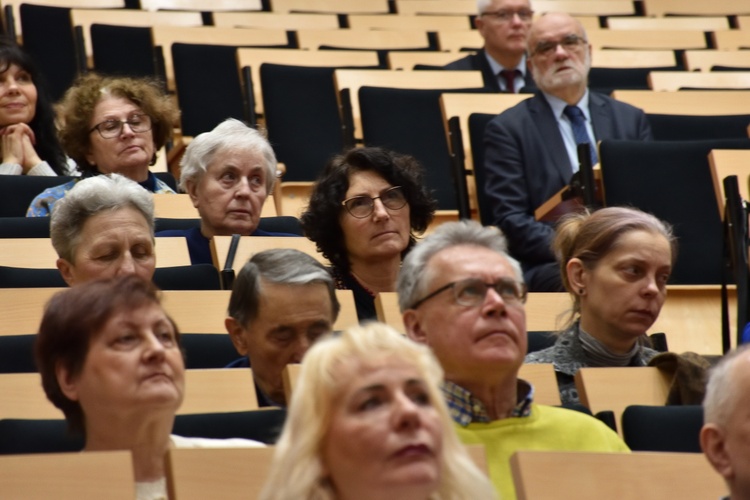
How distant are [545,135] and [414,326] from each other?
1.50 meters

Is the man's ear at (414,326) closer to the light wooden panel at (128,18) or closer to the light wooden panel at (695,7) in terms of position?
the light wooden panel at (128,18)

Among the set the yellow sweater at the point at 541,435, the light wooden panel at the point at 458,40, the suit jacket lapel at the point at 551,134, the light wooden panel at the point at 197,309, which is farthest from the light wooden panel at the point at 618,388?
the light wooden panel at the point at 458,40

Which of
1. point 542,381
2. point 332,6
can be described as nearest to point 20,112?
point 542,381

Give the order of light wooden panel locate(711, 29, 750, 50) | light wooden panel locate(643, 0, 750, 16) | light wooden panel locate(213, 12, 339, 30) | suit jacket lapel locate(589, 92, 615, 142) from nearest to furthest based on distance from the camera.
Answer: suit jacket lapel locate(589, 92, 615, 142)
light wooden panel locate(213, 12, 339, 30)
light wooden panel locate(711, 29, 750, 50)
light wooden panel locate(643, 0, 750, 16)

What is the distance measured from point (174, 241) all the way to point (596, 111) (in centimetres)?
122

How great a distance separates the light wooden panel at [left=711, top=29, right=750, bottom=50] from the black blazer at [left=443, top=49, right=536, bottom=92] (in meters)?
1.16

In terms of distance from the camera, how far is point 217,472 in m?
1.33

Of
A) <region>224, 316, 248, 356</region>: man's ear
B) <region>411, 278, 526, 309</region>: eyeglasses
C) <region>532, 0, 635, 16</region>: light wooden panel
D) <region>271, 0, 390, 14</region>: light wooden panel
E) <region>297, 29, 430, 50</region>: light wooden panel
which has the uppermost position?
<region>271, 0, 390, 14</region>: light wooden panel

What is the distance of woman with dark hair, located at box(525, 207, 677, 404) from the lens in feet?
6.79

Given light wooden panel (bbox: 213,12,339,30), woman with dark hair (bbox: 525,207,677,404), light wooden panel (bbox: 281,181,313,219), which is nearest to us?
woman with dark hair (bbox: 525,207,677,404)

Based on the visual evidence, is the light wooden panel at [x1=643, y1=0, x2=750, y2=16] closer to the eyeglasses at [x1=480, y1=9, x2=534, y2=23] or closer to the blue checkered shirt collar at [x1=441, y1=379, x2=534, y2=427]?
the eyeglasses at [x1=480, y1=9, x2=534, y2=23]

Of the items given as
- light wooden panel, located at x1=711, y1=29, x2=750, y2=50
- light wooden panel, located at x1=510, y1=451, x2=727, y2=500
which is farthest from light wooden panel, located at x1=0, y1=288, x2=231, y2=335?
light wooden panel, located at x1=711, y1=29, x2=750, y2=50

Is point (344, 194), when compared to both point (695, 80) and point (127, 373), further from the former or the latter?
point (695, 80)

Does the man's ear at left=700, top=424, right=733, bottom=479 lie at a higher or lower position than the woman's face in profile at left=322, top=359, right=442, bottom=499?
lower
